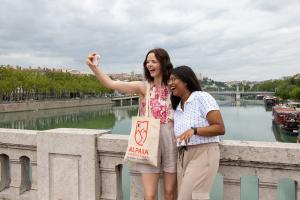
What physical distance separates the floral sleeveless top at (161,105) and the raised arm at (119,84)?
148 millimetres

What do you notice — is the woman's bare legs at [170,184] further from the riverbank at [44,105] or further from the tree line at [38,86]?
the tree line at [38,86]

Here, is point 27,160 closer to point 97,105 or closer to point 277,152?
point 277,152

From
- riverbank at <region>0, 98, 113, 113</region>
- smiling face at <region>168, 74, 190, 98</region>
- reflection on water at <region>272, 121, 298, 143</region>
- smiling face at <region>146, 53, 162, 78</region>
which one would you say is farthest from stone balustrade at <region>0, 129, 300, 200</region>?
riverbank at <region>0, 98, 113, 113</region>

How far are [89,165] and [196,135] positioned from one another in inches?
71.3

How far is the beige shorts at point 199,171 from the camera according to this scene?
3.21 meters

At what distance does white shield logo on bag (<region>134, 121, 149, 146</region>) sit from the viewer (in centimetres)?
Answer: 357

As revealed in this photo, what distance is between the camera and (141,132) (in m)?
3.61

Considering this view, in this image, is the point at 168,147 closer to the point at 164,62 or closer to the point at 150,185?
the point at 150,185

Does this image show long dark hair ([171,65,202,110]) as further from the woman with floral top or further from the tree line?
the tree line

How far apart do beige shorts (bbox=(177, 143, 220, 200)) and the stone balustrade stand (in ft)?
2.30

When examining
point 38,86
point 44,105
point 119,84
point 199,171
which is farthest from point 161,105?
point 38,86

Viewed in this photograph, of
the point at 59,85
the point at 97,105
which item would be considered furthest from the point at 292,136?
the point at 97,105

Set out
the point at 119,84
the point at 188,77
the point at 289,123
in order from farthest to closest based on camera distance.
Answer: the point at 289,123
the point at 119,84
the point at 188,77

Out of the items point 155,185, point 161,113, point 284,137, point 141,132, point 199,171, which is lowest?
point 284,137
